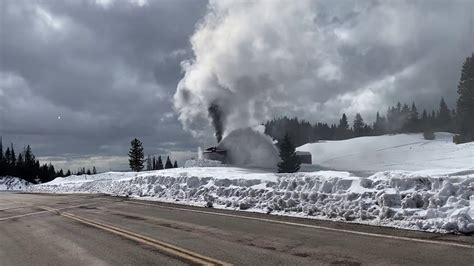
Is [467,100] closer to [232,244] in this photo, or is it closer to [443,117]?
[443,117]

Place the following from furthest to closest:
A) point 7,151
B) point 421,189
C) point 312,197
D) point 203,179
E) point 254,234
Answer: point 7,151
point 203,179
point 312,197
point 421,189
point 254,234

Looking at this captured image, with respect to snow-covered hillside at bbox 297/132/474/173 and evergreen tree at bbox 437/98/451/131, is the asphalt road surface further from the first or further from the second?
evergreen tree at bbox 437/98/451/131

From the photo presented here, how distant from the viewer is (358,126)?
630ft

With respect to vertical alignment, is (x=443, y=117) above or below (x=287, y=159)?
above

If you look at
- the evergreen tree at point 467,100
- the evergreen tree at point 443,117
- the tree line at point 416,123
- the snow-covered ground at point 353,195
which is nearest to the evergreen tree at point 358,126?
the tree line at point 416,123

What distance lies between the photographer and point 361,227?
9.85 m

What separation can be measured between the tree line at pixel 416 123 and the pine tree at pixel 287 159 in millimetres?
9416

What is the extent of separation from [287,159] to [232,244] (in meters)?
58.4

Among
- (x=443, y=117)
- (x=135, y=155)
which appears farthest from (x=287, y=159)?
(x=443, y=117)

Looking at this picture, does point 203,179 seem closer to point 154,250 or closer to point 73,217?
point 73,217

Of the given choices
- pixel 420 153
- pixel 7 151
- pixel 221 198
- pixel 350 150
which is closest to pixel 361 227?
pixel 221 198

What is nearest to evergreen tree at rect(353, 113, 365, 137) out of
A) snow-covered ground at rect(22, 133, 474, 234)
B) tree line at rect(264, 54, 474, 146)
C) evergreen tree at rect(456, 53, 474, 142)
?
tree line at rect(264, 54, 474, 146)

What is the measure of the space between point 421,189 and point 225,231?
466cm

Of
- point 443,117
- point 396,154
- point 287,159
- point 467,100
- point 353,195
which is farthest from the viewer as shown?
point 443,117
